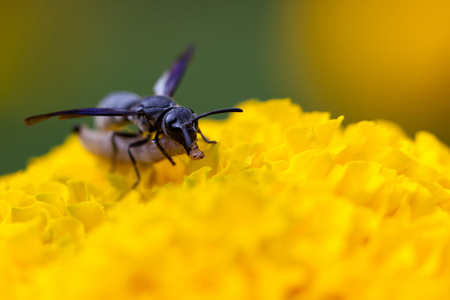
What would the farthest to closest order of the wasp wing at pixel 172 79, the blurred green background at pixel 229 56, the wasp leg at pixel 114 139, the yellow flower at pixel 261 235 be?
1. the blurred green background at pixel 229 56
2. the wasp wing at pixel 172 79
3. the wasp leg at pixel 114 139
4. the yellow flower at pixel 261 235

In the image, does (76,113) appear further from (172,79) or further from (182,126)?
(172,79)

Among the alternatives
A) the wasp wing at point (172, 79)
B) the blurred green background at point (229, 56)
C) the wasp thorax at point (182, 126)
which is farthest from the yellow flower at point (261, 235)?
the blurred green background at point (229, 56)

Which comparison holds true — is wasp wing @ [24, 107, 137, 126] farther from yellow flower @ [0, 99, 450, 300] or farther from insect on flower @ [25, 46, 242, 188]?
yellow flower @ [0, 99, 450, 300]

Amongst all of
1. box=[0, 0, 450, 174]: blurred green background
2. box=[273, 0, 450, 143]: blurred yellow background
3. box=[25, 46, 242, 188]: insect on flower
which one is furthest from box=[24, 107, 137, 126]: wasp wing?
box=[273, 0, 450, 143]: blurred yellow background

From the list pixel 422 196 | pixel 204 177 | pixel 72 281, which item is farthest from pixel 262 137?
pixel 72 281

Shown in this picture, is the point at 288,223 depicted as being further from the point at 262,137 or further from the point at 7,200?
the point at 7,200

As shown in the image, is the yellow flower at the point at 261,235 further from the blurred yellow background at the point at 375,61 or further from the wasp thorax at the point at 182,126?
the blurred yellow background at the point at 375,61
